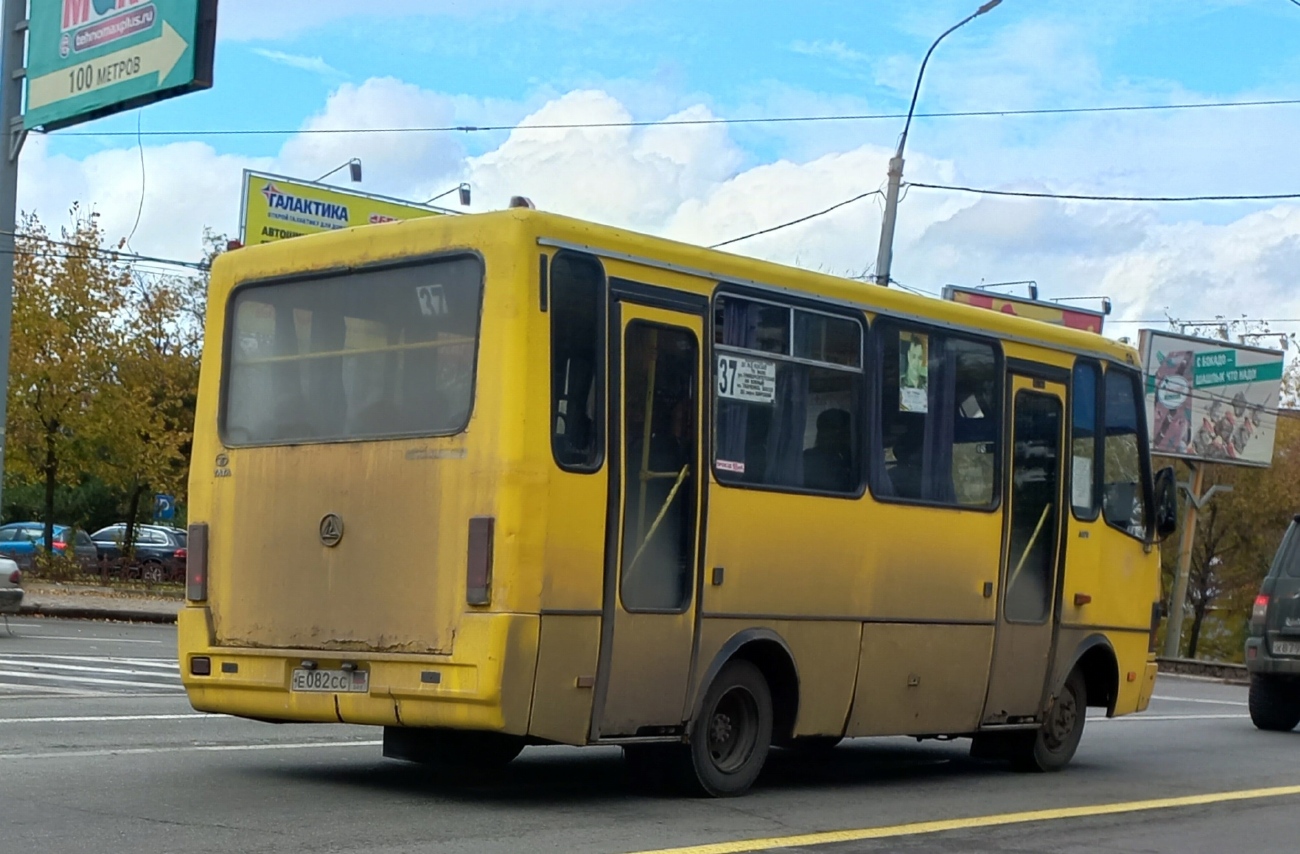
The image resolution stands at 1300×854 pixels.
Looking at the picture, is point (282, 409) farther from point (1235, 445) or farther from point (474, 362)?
point (1235, 445)

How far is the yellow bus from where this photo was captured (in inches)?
347

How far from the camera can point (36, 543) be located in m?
43.7

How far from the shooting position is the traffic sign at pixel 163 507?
59737 mm

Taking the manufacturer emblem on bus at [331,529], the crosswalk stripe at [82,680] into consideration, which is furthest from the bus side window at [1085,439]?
the crosswalk stripe at [82,680]

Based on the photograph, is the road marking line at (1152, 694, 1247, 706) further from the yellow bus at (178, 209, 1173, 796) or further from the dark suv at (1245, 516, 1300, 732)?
the yellow bus at (178, 209, 1173, 796)

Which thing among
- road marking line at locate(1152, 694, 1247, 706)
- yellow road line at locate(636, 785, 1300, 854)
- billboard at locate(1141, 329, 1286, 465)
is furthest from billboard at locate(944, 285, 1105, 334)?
yellow road line at locate(636, 785, 1300, 854)

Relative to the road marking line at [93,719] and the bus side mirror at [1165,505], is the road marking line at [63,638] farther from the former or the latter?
the bus side mirror at [1165,505]

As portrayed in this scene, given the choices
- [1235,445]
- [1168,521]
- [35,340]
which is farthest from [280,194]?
[1168,521]

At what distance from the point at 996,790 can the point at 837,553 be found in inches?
82.4

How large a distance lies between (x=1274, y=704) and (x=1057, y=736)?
6.32 meters

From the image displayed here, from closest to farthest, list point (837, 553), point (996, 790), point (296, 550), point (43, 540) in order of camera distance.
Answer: point (296, 550) → point (837, 553) → point (996, 790) → point (43, 540)

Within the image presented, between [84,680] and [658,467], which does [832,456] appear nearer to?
[658,467]

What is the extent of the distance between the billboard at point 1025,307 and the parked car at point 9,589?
110 feet

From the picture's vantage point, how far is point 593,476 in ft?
29.6
